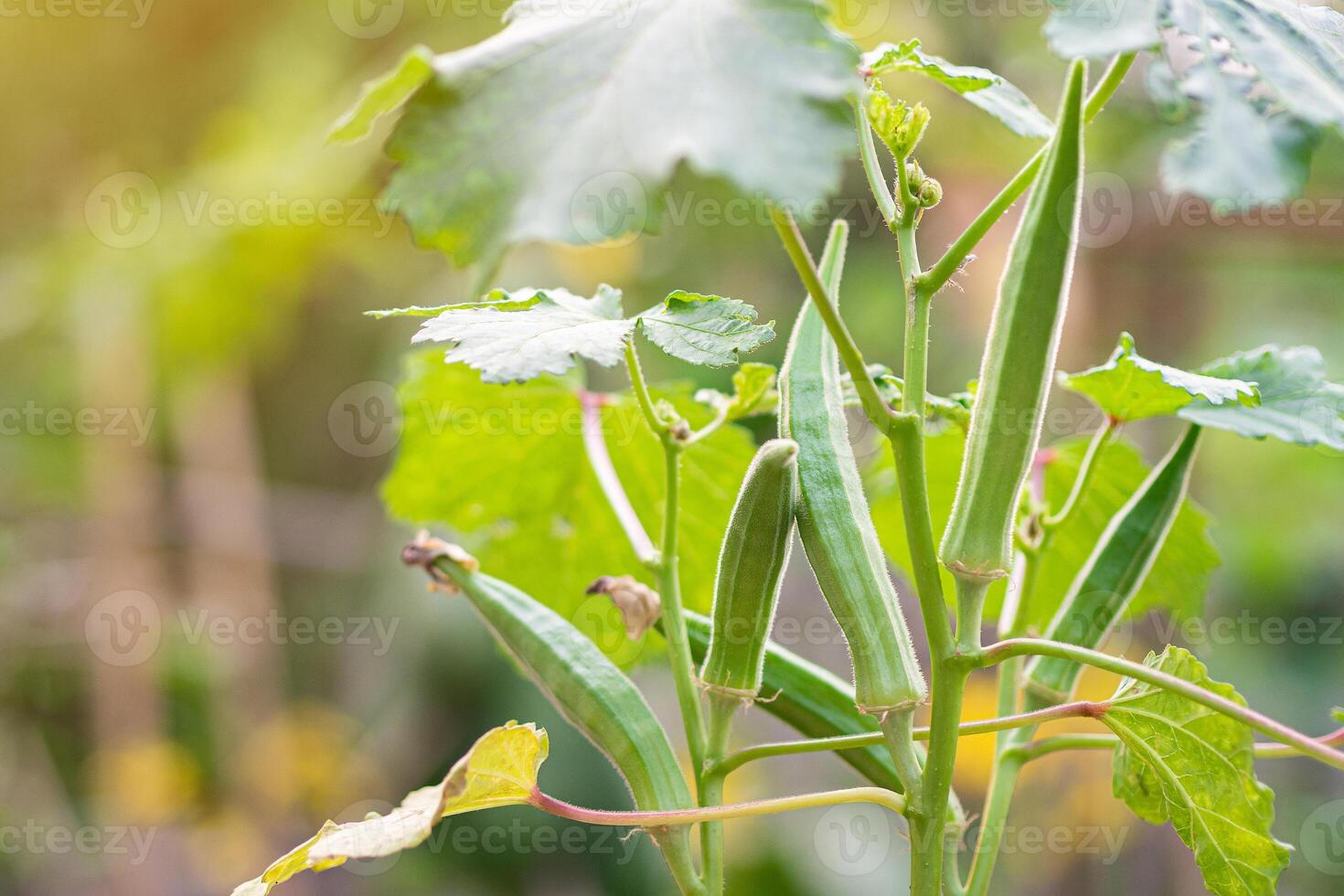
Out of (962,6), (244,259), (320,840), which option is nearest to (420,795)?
(320,840)

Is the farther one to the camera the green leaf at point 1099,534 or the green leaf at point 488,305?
the green leaf at point 1099,534

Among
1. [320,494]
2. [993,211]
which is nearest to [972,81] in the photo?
[993,211]

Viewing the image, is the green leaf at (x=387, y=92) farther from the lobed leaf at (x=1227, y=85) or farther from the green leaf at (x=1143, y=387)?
the green leaf at (x=1143, y=387)

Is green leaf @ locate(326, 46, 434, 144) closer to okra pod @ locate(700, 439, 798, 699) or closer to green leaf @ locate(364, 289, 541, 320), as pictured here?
green leaf @ locate(364, 289, 541, 320)

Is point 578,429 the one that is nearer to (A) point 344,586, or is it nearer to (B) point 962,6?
(B) point 962,6

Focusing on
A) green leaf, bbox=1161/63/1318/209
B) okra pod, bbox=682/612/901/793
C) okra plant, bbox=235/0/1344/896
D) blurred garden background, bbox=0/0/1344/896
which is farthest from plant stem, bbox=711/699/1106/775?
blurred garden background, bbox=0/0/1344/896

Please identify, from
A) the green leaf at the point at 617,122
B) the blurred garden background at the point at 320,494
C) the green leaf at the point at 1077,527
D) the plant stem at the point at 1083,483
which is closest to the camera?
the green leaf at the point at 617,122

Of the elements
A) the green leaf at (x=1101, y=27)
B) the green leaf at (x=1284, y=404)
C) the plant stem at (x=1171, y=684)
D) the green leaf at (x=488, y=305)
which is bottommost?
the plant stem at (x=1171, y=684)

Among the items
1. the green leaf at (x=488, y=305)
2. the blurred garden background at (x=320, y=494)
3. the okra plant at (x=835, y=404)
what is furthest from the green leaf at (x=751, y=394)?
the blurred garden background at (x=320, y=494)
